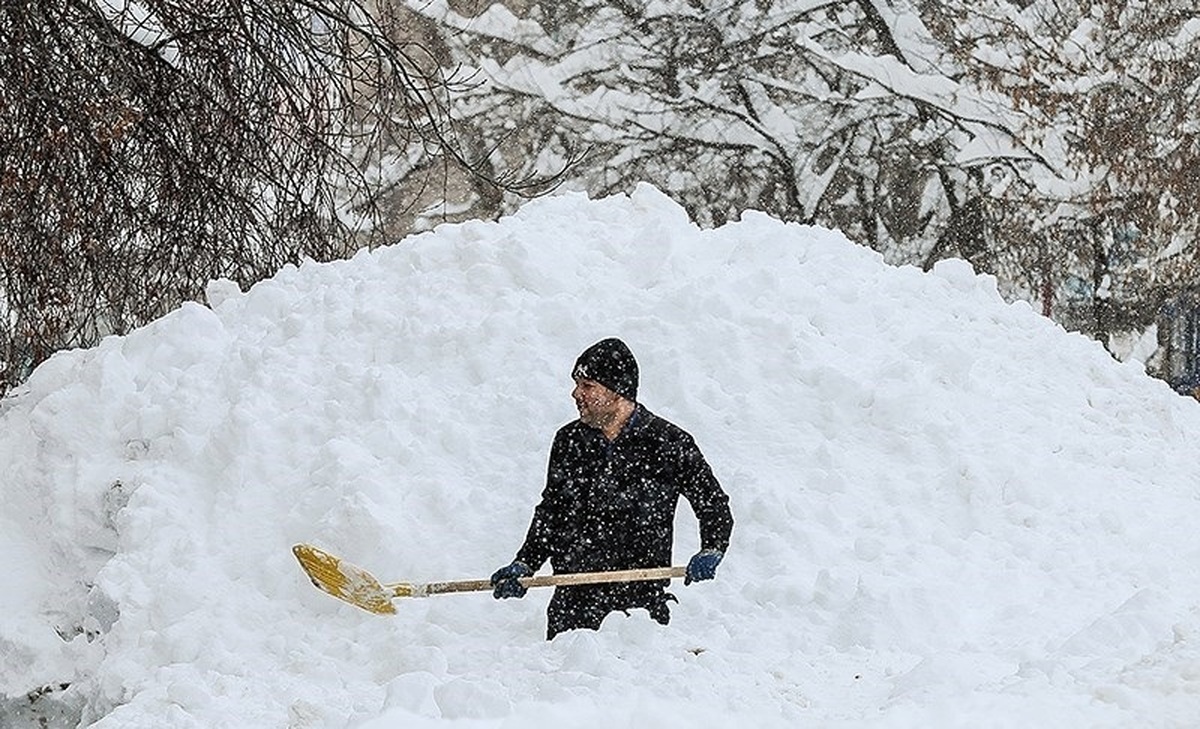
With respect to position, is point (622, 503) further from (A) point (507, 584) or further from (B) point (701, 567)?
(A) point (507, 584)

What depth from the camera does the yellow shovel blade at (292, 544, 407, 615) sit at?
226 inches

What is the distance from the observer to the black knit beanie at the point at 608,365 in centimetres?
524

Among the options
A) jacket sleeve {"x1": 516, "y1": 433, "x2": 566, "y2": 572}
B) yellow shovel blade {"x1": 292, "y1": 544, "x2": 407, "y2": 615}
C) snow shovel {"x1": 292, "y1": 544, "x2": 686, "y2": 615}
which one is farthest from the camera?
yellow shovel blade {"x1": 292, "y1": 544, "x2": 407, "y2": 615}

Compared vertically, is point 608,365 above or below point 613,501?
above

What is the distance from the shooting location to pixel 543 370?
7.50m

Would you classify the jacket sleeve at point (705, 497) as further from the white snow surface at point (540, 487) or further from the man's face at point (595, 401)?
the white snow surface at point (540, 487)

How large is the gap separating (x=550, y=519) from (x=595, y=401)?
1.68 ft

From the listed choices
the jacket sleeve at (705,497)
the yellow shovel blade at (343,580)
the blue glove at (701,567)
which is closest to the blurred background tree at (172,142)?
the yellow shovel blade at (343,580)

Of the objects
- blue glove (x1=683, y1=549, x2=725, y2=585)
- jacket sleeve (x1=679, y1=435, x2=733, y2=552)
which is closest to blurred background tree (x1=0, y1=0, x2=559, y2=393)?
jacket sleeve (x1=679, y1=435, x2=733, y2=552)

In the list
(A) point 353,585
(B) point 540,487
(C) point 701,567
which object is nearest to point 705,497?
(C) point 701,567

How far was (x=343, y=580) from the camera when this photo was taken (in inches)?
226

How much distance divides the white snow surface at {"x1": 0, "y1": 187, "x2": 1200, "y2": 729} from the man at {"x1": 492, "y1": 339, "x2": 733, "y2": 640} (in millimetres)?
205

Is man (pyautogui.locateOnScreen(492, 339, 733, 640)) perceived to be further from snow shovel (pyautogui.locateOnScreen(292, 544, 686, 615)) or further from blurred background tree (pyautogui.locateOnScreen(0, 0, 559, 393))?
blurred background tree (pyautogui.locateOnScreen(0, 0, 559, 393))

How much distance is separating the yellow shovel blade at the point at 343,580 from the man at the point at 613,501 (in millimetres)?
562
